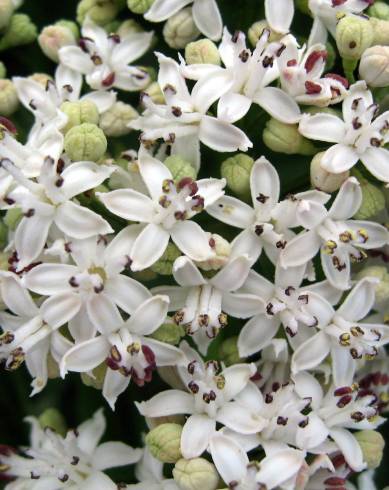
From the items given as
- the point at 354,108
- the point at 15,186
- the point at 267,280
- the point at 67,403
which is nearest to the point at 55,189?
the point at 15,186

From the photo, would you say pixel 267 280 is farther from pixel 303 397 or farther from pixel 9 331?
pixel 9 331

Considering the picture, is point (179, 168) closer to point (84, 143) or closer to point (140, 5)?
point (84, 143)

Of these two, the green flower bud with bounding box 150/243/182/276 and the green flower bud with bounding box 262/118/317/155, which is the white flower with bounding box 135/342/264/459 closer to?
the green flower bud with bounding box 150/243/182/276

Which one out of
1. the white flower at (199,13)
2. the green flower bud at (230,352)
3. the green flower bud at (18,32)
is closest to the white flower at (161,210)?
the green flower bud at (230,352)

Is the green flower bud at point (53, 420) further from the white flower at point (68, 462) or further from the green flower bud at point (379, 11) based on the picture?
the green flower bud at point (379, 11)

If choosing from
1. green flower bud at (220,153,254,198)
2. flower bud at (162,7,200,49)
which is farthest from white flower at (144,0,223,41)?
green flower bud at (220,153,254,198)

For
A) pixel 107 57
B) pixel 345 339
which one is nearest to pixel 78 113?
pixel 107 57
